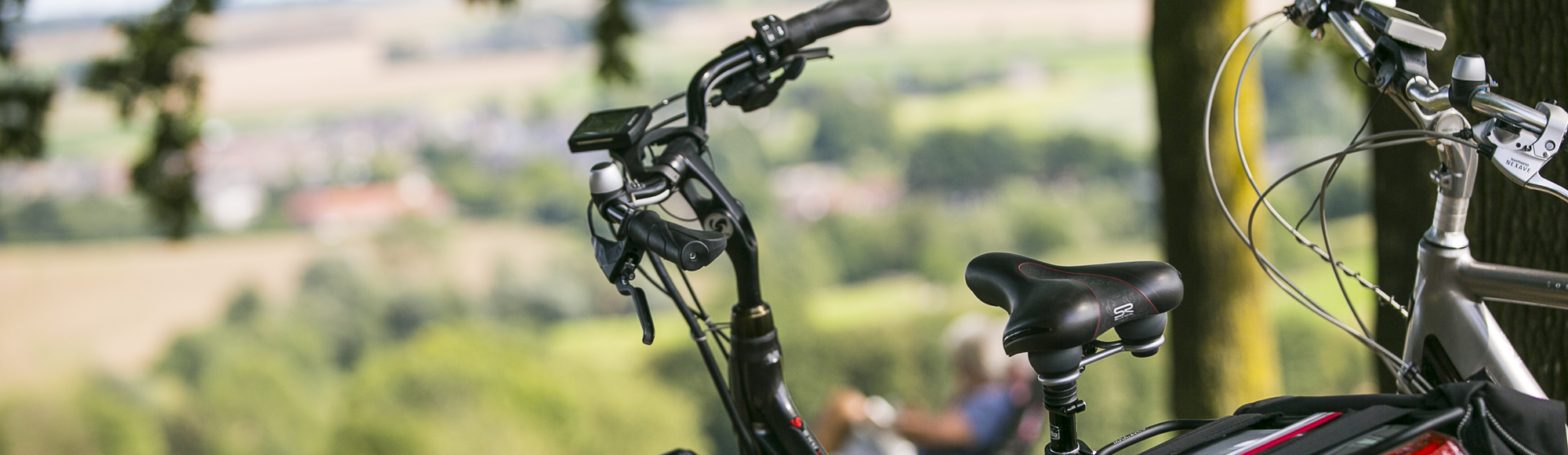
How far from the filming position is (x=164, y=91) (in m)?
4.90

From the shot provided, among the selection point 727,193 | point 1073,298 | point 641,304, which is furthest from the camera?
point 727,193

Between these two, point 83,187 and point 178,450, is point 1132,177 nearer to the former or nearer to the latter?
point 178,450

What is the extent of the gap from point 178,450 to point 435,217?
804 cm

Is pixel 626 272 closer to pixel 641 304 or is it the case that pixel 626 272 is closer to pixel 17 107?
pixel 641 304

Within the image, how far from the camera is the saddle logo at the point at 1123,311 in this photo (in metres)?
1.29

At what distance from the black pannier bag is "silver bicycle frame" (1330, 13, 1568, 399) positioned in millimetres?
248

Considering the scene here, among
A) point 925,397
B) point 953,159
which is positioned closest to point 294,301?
point 925,397

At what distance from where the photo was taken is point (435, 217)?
2445 cm

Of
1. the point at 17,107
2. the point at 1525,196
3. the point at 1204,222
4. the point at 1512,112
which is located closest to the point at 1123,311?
the point at 1512,112

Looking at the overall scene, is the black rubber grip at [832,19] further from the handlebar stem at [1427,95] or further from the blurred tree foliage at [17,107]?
the blurred tree foliage at [17,107]

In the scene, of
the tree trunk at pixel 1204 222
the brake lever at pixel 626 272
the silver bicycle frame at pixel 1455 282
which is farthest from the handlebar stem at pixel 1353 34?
the tree trunk at pixel 1204 222

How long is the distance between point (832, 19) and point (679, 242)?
58 centimetres

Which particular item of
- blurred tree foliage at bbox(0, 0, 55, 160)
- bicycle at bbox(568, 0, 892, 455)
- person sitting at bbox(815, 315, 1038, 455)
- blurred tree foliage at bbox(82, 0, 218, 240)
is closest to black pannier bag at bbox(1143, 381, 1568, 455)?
bicycle at bbox(568, 0, 892, 455)

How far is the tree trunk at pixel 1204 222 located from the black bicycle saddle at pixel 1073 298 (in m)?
2.14
